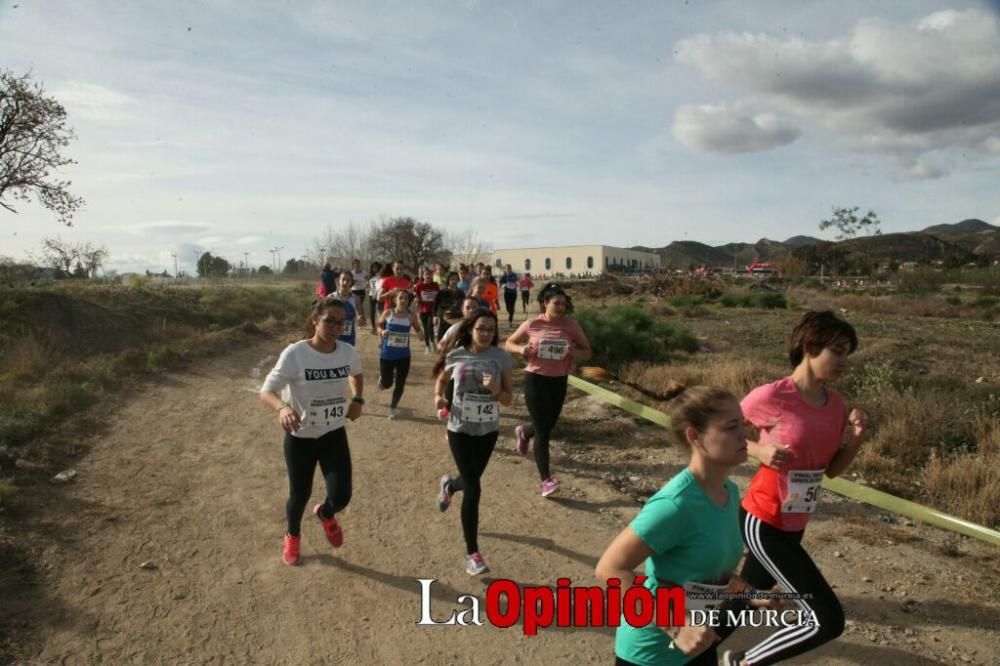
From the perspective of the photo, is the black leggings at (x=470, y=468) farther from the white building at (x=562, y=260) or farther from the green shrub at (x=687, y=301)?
the white building at (x=562, y=260)

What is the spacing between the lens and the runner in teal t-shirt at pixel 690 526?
2094 millimetres

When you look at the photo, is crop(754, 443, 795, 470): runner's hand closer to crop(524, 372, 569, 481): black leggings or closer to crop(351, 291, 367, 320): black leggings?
crop(524, 372, 569, 481): black leggings

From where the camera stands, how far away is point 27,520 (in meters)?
5.13

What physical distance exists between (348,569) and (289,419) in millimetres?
1299

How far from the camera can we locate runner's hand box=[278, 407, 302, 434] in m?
4.06

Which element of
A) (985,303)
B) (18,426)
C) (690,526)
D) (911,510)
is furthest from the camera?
(985,303)

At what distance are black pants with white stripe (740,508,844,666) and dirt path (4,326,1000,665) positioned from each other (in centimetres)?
86

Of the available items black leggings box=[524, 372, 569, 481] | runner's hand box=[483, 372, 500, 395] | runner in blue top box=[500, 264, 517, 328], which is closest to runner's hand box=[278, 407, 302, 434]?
runner's hand box=[483, 372, 500, 395]

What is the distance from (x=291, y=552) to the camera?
459 cm

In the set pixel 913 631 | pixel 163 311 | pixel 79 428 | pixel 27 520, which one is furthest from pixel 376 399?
pixel 163 311

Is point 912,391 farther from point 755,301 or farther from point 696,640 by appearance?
point 755,301

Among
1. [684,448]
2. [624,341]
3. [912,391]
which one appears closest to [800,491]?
[684,448]

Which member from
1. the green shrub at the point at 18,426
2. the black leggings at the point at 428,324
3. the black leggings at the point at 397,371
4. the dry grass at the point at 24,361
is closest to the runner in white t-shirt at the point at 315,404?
the black leggings at the point at 397,371

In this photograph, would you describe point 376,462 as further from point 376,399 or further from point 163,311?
point 163,311
